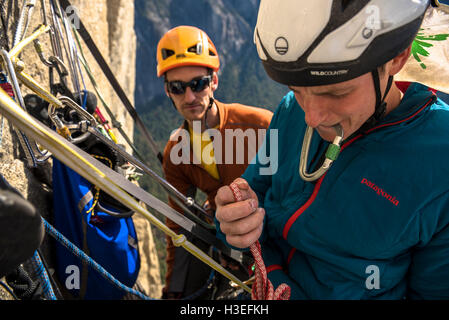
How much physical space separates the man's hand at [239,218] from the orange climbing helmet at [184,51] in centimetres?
227

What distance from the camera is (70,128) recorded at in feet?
5.43

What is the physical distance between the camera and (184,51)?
10.2ft

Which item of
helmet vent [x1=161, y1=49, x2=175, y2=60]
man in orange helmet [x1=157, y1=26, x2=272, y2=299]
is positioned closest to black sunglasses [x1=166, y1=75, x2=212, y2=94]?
man in orange helmet [x1=157, y1=26, x2=272, y2=299]

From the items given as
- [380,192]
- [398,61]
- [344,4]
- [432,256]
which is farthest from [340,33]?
[432,256]

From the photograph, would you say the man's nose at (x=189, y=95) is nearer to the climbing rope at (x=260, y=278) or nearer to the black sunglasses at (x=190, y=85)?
the black sunglasses at (x=190, y=85)

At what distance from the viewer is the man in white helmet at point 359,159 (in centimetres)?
95

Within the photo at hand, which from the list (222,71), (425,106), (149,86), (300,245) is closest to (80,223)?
(300,245)

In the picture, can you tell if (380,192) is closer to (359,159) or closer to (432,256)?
(359,159)

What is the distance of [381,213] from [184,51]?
8.80 feet

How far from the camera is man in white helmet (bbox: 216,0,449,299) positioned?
952mm

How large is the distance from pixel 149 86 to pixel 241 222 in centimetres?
8815

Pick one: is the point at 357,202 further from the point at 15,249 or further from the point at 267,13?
the point at 15,249

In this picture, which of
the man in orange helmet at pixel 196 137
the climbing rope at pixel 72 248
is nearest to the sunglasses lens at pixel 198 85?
the man in orange helmet at pixel 196 137

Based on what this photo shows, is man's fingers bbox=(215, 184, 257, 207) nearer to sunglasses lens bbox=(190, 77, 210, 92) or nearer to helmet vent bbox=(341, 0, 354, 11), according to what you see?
helmet vent bbox=(341, 0, 354, 11)
